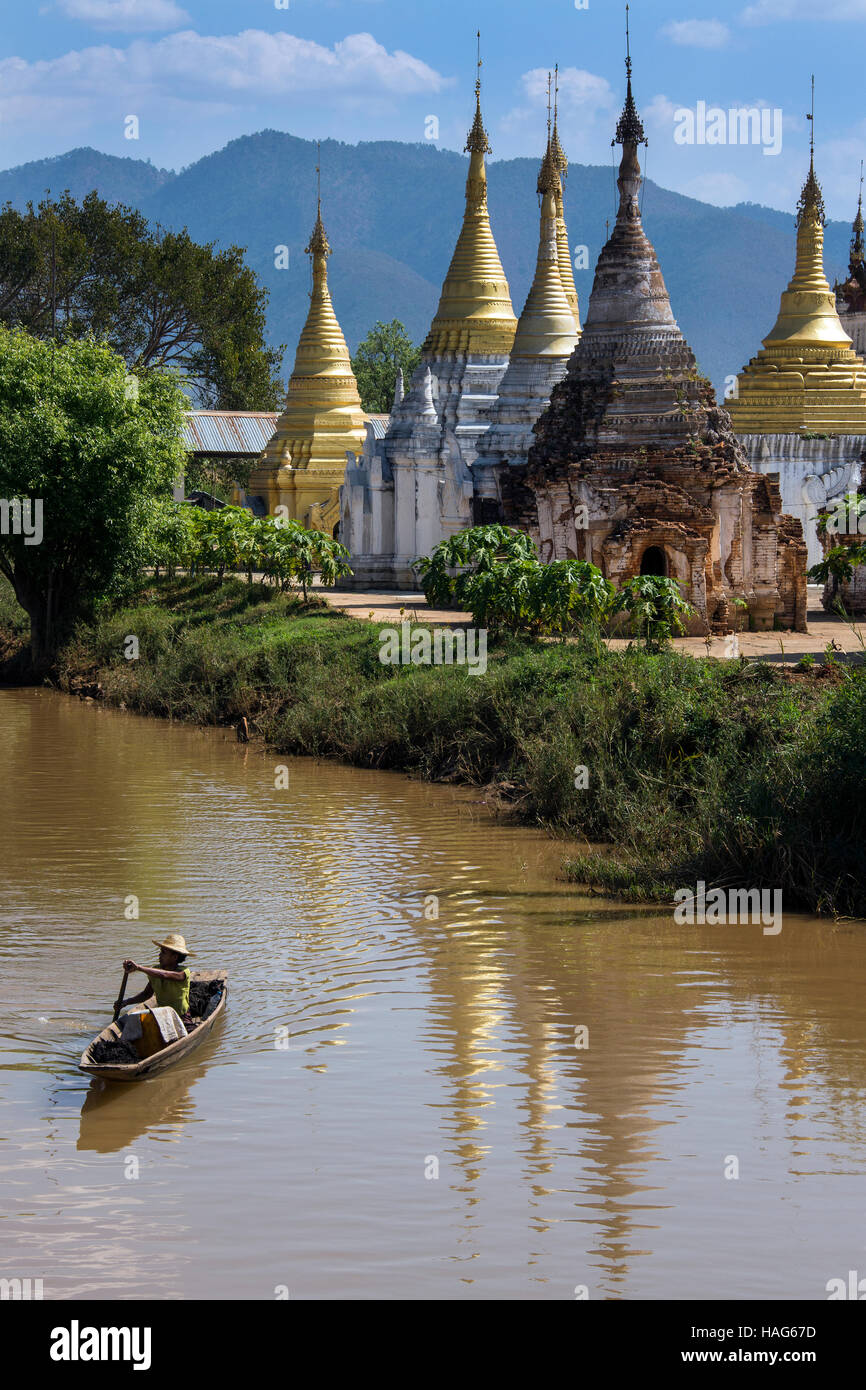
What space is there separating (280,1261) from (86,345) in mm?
24628

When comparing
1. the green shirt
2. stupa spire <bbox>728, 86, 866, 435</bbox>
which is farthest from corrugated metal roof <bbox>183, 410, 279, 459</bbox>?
the green shirt

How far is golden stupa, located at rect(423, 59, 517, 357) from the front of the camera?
4209cm

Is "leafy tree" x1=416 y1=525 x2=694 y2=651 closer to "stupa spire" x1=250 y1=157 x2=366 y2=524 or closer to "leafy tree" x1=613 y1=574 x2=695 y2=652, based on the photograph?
"leafy tree" x1=613 y1=574 x2=695 y2=652

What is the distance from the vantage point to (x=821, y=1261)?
325 inches

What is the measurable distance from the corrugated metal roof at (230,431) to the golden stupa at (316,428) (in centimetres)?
962

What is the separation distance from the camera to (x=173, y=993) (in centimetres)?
1139

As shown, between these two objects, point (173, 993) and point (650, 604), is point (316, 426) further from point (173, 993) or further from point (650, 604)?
point (173, 993)

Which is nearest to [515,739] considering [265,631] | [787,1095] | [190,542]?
[265,631]

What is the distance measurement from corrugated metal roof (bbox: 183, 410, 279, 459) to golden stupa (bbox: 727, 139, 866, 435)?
21.1 meters

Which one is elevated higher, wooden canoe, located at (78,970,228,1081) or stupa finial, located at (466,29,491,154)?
stupa finial, located at (466,29,491,154)

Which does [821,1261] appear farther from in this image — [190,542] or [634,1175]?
[190,542]

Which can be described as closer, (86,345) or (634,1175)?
(634,1175)

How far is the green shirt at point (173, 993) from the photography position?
447 inches

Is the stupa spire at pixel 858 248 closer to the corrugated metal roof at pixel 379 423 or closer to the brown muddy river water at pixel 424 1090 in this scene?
the corrugated metal roof at pixel 379 423
